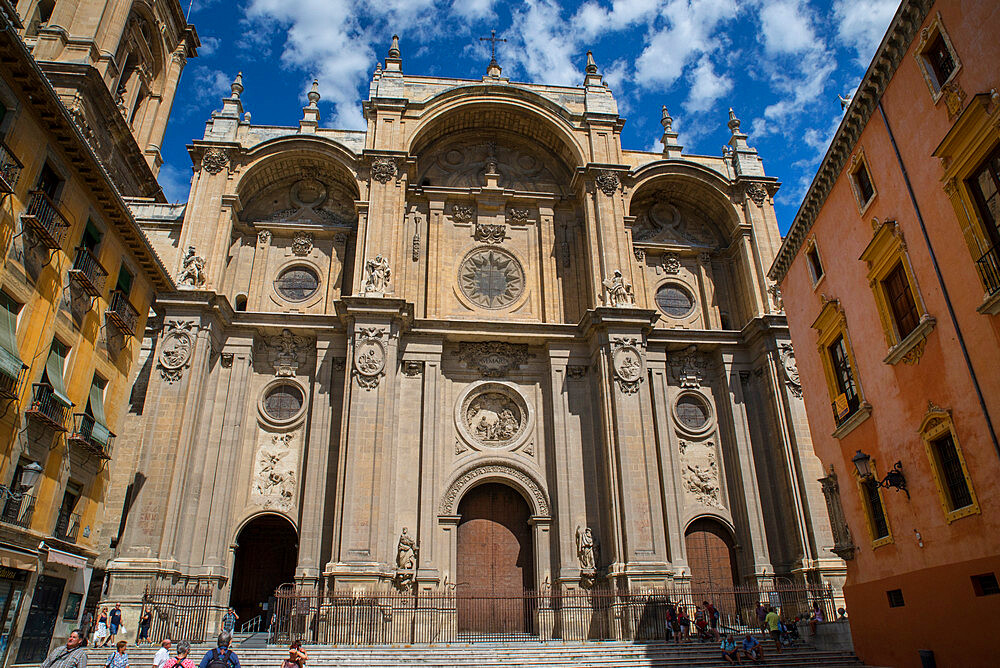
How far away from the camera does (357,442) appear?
21172 mm

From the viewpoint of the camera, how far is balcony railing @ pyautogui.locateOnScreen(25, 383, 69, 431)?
45.8ft

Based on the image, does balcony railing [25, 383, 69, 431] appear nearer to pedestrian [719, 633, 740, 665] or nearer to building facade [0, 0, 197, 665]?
building facade [0, 0, 197, 665]

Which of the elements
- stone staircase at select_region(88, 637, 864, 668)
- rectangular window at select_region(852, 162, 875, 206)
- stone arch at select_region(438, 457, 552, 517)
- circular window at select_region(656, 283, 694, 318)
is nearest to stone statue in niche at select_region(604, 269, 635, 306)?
circular window at select_region(656, 283, 694, 318)

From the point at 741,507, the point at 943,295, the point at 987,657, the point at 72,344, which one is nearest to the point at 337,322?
the point at 72,344

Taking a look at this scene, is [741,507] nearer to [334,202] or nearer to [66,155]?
[334,202]

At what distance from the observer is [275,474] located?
22844 millimetres

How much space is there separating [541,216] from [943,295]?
58.9 ft

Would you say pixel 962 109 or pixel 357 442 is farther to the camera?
pixel 357 442

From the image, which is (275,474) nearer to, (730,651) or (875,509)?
(730,651)

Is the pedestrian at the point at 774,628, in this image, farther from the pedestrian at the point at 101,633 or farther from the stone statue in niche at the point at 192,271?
the stone statue in niche at the point at 192,271

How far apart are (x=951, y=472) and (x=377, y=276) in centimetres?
1749

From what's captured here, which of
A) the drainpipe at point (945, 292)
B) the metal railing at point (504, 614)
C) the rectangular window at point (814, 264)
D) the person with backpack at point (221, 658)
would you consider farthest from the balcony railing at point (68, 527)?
the rectangular window at point (814, 264)

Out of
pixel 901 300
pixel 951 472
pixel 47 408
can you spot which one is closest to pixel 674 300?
pixel 901 300

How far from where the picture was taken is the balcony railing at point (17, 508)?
13188 mm
